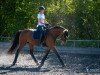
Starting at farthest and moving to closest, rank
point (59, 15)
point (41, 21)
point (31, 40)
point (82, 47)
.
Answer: point (59, 15)
point (82, 47)
point (31, 40)
point (41, 21)

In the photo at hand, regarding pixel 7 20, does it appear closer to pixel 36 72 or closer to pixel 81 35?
pixel 81 35

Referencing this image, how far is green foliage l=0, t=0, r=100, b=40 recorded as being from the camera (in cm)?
2345

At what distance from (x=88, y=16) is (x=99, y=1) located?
4.97 feet

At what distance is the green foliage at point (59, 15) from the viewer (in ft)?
76.9

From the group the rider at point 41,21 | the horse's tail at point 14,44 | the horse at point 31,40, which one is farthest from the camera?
the horse's tail at point 14,44

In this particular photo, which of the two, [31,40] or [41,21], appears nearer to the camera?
[41,21]

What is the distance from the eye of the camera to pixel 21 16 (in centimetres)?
2598

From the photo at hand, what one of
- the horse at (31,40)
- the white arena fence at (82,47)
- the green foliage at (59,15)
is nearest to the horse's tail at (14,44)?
the horse at (31,40)

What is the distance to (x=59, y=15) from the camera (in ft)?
83.8

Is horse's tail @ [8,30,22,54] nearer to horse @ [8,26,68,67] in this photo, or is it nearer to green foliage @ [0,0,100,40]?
horse @ [8,26,68,67]

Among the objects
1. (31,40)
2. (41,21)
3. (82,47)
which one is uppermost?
(41,21)

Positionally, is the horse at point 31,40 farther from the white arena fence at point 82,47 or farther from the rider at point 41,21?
the white arena fence at point 82,47

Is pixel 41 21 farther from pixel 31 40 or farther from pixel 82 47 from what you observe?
pixel 82 47

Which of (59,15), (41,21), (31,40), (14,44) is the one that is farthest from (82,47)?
(41,21)
